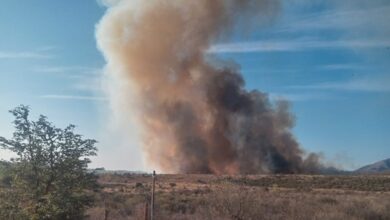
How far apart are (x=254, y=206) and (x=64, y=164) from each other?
9.49 meters

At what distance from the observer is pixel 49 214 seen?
11.8m

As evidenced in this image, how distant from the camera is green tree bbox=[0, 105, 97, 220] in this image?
12188 millimetres

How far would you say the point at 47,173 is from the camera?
1247 centimetres

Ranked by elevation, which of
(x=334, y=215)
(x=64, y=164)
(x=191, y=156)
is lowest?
(x=334, y=215)

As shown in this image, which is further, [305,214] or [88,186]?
[305,214]

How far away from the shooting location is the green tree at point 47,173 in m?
12.2

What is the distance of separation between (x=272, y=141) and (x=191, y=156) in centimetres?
1368

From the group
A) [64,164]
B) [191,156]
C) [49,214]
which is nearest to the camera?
[49,214]

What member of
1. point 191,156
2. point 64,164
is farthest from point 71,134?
point 191,156

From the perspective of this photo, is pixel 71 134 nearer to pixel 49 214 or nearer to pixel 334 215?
pixel 49 214

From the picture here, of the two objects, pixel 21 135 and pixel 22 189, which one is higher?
pixel 21 135

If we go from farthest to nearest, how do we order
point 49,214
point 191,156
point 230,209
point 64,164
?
point 191,156 → point 230,209 → point 64,164 → point 49,214

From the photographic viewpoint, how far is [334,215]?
20.5 metres

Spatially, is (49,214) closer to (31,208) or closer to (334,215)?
(31,208)
